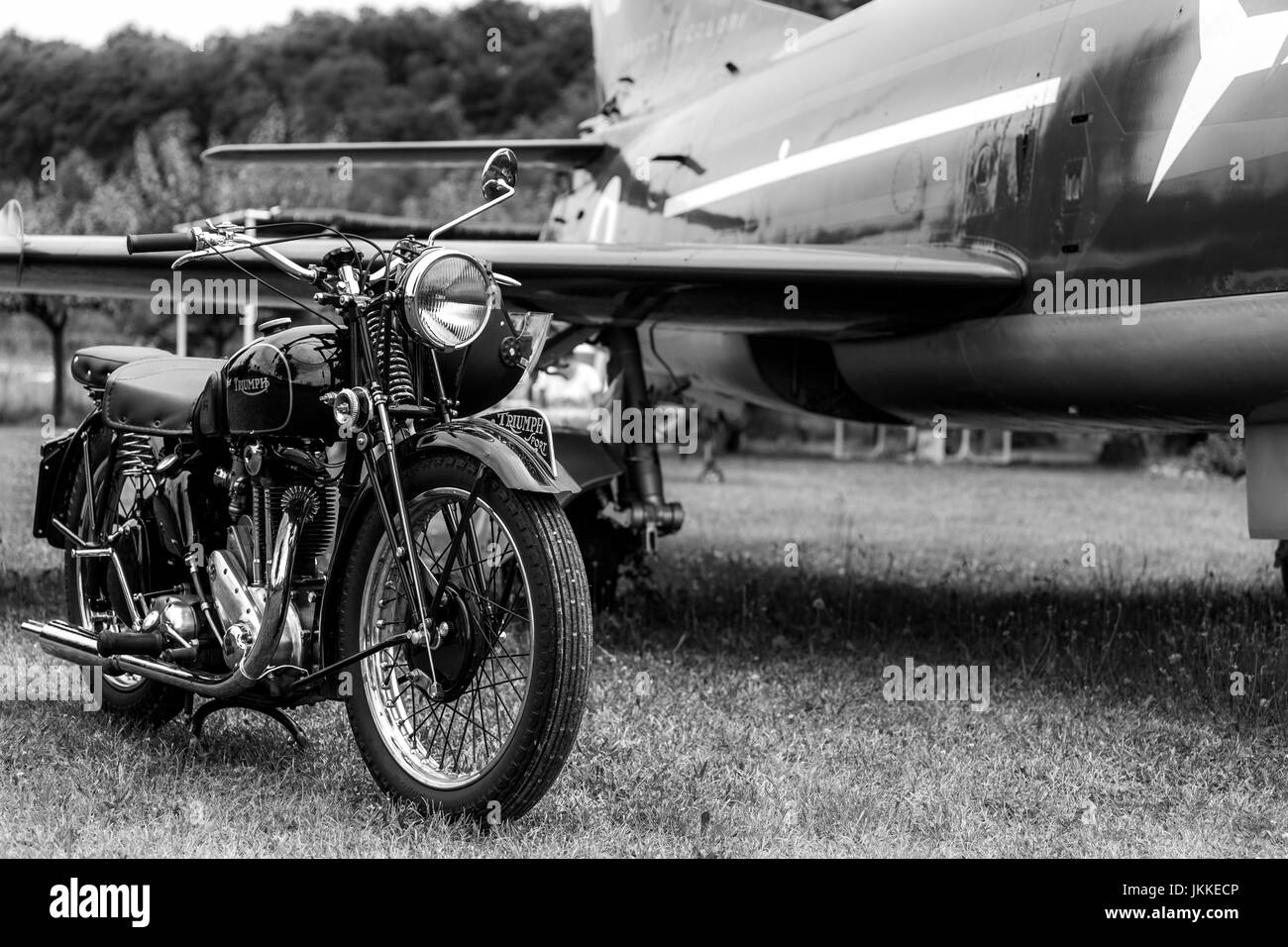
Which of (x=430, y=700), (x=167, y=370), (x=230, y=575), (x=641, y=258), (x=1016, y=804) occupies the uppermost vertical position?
(x=641, y=258)

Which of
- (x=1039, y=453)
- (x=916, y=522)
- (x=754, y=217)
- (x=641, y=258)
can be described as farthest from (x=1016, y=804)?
(x=1039, y=453)

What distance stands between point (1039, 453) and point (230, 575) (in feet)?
100

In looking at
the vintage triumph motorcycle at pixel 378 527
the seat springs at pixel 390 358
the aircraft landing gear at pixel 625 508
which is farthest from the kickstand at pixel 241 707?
the aircraft landing gear at pixel 625 508

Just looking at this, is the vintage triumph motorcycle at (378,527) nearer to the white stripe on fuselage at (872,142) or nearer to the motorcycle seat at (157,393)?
the motorcycle seat at (157,393)

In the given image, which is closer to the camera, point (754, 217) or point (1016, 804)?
point (1016, 804)

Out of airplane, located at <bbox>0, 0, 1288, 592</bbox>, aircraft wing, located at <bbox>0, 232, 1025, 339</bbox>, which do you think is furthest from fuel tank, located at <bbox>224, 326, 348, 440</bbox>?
airplane, located at <bbox>0, 0, 1288, 592</bbox>

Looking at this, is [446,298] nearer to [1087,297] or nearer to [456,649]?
[456,649]

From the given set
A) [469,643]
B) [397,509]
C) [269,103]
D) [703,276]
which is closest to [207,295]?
[703,276]

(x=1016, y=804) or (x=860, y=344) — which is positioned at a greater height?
(x=860, y=344)

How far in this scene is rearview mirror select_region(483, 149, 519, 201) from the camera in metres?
3.37

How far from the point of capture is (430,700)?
3291 millimetres
